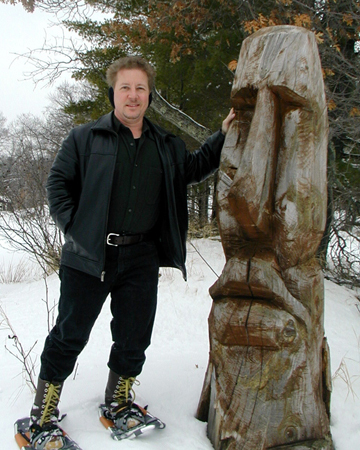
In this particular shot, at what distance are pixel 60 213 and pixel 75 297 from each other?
0.45 meters

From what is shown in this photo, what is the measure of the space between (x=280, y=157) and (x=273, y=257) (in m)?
0.51

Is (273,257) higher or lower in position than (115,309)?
higher

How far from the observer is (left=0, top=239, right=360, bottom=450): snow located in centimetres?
233

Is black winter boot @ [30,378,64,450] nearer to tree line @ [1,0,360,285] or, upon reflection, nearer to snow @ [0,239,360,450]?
snow @ [0,239,360,450]

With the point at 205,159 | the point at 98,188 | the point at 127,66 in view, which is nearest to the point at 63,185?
the point at 98,188

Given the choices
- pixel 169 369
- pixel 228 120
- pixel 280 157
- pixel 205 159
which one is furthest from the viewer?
pixel 169 369

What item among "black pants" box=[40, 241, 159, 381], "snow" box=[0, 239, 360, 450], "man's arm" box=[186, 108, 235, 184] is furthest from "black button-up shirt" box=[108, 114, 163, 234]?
"snow" box=[0, 239, 360, 450]

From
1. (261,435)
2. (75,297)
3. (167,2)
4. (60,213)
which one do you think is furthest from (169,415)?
(167,2)

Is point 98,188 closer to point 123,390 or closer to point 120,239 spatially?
point 120,239

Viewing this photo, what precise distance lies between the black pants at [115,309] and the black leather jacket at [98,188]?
0.10 meters

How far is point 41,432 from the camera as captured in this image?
7.11 feet

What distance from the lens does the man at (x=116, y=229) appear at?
2.17 metres

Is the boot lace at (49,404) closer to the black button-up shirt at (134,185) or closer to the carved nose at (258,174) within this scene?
the black button-up shirt at (134,185)

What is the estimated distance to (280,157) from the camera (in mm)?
2080
